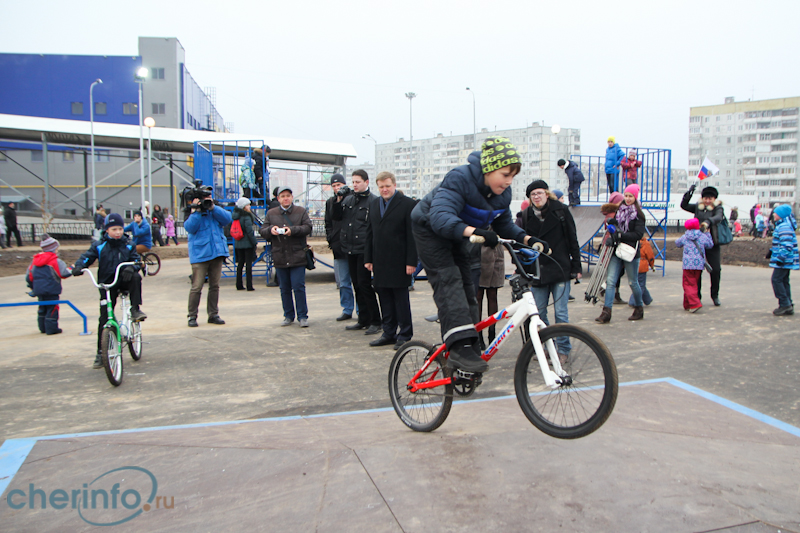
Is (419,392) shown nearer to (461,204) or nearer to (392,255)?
(461,204)

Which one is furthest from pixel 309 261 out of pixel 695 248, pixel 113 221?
pixel 695 248

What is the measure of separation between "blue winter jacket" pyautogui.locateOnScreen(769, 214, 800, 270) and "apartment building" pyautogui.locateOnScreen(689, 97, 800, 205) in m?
111

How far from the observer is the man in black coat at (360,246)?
717 centimetres

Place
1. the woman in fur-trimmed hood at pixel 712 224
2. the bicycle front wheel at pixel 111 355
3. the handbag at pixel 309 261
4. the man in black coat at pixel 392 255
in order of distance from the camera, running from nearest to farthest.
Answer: the bicycle front wheel at pixel 111 355
the man in black coat at pixel 392 255
the handbag at pixel 309 261
the woman in fur-trimmed hood at pixel 712 224

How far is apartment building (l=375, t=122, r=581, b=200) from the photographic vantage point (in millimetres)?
96750

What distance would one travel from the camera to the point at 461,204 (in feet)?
11.3

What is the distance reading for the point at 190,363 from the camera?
5730 millimetres

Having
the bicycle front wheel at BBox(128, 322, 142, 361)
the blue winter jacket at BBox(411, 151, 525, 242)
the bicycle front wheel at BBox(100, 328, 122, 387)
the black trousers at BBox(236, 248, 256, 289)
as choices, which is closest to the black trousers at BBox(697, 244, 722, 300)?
the blue winter jacket at BBox(411, 151, 525, 242)

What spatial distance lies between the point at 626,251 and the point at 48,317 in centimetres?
788

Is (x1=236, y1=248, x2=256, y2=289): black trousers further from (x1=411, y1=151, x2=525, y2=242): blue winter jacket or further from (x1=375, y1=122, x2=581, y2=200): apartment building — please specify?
(x1=375, y1=122, x2=581, y2=200): apartment building

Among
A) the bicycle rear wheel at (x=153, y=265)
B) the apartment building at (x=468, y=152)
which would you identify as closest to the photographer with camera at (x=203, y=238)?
the bicycle rear wheel at (x=153, y=265)

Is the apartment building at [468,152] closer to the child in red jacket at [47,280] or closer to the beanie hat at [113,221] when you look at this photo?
the child in red jacket at [47,280]

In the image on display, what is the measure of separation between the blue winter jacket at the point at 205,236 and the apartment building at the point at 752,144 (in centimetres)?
11513

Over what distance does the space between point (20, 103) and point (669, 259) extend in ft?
169
